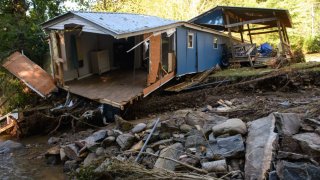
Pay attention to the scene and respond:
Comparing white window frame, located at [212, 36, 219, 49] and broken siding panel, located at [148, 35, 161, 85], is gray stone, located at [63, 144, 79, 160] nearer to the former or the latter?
broken siding panel, located at [148, 35, 161, 85]

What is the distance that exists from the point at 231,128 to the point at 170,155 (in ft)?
4.79

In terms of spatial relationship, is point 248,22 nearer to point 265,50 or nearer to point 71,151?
point 265,50

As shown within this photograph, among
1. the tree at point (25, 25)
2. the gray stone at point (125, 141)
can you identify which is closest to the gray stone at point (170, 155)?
the gray stone at point (125, 141)

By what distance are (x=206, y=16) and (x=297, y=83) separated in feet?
27.3

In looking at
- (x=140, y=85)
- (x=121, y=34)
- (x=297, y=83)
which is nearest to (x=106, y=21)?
(x=121, y=34)

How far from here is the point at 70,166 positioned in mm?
8672

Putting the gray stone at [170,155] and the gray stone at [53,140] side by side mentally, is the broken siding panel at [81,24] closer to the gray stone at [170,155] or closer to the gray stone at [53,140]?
the gray stone at [53,140]

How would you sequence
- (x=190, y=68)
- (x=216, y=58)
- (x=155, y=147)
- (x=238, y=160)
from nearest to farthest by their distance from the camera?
(x=238, y=160), (x=155, y=147), (x=190, y=68), (x=216, y=58)

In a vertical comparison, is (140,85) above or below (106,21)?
below

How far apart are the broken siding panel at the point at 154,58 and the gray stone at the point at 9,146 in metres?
4.81

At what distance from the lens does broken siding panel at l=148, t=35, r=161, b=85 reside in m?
12.1

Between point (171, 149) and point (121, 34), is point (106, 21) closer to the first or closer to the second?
point (121, 34)

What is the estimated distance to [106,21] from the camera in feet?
37.9

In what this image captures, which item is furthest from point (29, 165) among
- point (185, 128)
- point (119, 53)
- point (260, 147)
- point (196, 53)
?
point (196, 53)
